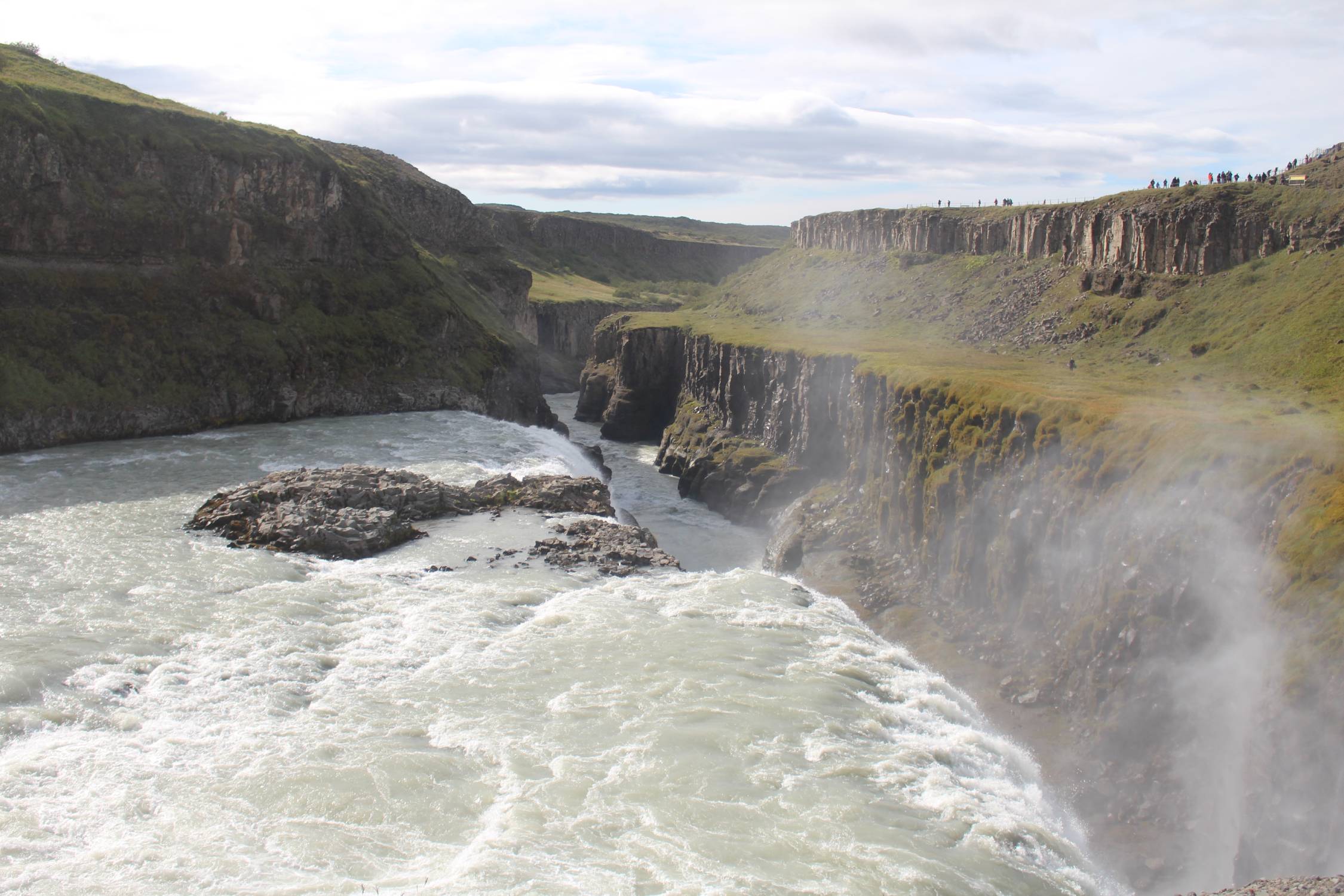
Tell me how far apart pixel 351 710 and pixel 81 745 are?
572 centimetres

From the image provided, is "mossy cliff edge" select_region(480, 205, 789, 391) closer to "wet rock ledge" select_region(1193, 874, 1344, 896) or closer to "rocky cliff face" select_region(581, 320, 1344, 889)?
"rocky cliff face" select_region(581, 320, 1344, 889)

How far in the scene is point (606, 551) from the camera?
3716cm

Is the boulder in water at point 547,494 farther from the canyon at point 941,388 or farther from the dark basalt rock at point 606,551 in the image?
the canyon at point 941,388

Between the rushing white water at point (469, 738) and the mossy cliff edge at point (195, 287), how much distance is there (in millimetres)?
22433

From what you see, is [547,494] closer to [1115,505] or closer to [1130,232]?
[1115,505]

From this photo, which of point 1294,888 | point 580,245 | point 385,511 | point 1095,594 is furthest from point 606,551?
point 580,245

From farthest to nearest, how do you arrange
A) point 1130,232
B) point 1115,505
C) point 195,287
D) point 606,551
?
point 195,287, point 1130,232, point 606,551, point 1115,505

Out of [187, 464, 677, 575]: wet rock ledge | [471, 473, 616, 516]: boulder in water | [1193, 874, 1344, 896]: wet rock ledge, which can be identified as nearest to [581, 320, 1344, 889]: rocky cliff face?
[1193, 874, 1344, 896]: wet rock ledge

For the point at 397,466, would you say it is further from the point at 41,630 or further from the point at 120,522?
the point at 41,630

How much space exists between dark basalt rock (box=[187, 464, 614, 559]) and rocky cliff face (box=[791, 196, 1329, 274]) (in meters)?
37.7

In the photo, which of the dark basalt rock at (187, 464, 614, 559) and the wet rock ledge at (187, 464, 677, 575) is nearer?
the wet rock ledge at (187, 464, 677, 575)

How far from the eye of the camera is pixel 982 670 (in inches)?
1238

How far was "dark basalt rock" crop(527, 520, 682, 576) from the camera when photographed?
1427 inches

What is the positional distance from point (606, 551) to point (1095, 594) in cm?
1704
